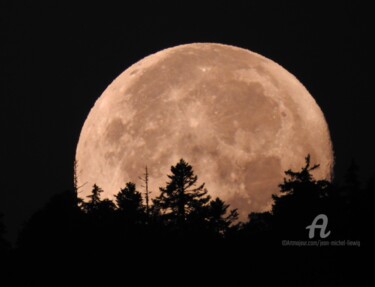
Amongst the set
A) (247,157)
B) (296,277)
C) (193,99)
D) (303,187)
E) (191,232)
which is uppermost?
(193,99)

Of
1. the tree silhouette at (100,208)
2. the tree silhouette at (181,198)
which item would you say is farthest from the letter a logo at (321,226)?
the tree silhouette at (100,208)

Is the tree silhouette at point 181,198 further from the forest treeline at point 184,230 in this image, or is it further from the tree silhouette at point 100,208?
the tree silhouette at point 100,208

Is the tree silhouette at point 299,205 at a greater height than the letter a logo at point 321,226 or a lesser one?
greater

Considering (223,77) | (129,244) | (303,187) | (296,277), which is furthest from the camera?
(223,77)

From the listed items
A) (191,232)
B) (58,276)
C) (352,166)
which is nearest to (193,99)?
(352,166)

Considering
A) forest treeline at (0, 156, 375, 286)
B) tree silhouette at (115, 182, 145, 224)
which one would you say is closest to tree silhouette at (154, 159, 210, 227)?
forest treeline at (0, 156, 375, 286)

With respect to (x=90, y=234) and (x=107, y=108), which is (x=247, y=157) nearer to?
(x=107, y=108)
